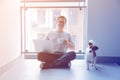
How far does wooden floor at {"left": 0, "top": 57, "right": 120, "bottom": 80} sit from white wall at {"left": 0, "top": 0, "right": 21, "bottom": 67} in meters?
0.25

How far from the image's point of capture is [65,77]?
2.87 metres

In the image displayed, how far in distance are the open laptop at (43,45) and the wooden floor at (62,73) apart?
0.31m

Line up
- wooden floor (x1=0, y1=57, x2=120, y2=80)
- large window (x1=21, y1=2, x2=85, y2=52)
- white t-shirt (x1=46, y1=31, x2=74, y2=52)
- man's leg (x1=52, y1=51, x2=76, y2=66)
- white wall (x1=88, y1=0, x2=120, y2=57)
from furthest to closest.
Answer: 1. large window (x1=21, y1=2, x2=85, y2=52)
2. white wall (x1=88, y1=0, x2=120, y2=57)
3. white t-shirt (x1=46, y1=31, x2=74, y2=52)
4. man's leg (x1=52, y1=51, x2=76, y2=66)
5. wooden floor (x1=0, y1=57, x2=120, y2=80)

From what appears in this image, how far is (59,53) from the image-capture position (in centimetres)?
357

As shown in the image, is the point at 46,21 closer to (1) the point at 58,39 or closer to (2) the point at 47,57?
(1) the point at 58,39

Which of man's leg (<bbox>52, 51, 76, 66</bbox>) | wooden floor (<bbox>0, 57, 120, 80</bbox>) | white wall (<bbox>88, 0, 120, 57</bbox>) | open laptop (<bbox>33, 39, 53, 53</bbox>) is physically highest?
white wall (<bbox>88, 0, 120, 57</bbox>)

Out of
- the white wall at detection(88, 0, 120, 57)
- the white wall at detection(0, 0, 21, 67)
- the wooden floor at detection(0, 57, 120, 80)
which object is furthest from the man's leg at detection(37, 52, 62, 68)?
the white wall at detection(88, 0, 120, 57)

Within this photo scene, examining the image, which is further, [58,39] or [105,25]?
[105,25]

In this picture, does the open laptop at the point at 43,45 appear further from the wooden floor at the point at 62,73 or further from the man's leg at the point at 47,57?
the wooden floor at the point at 62,73

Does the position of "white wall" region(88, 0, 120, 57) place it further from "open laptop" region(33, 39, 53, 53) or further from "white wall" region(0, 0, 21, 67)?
"white wall" region(0, 0, 21, 67)

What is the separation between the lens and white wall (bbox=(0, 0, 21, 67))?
3.36 meters

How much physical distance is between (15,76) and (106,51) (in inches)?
73.2

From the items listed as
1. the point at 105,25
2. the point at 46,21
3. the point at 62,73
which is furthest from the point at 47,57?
the point at 105,25

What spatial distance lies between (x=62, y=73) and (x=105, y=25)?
4.75 feet
